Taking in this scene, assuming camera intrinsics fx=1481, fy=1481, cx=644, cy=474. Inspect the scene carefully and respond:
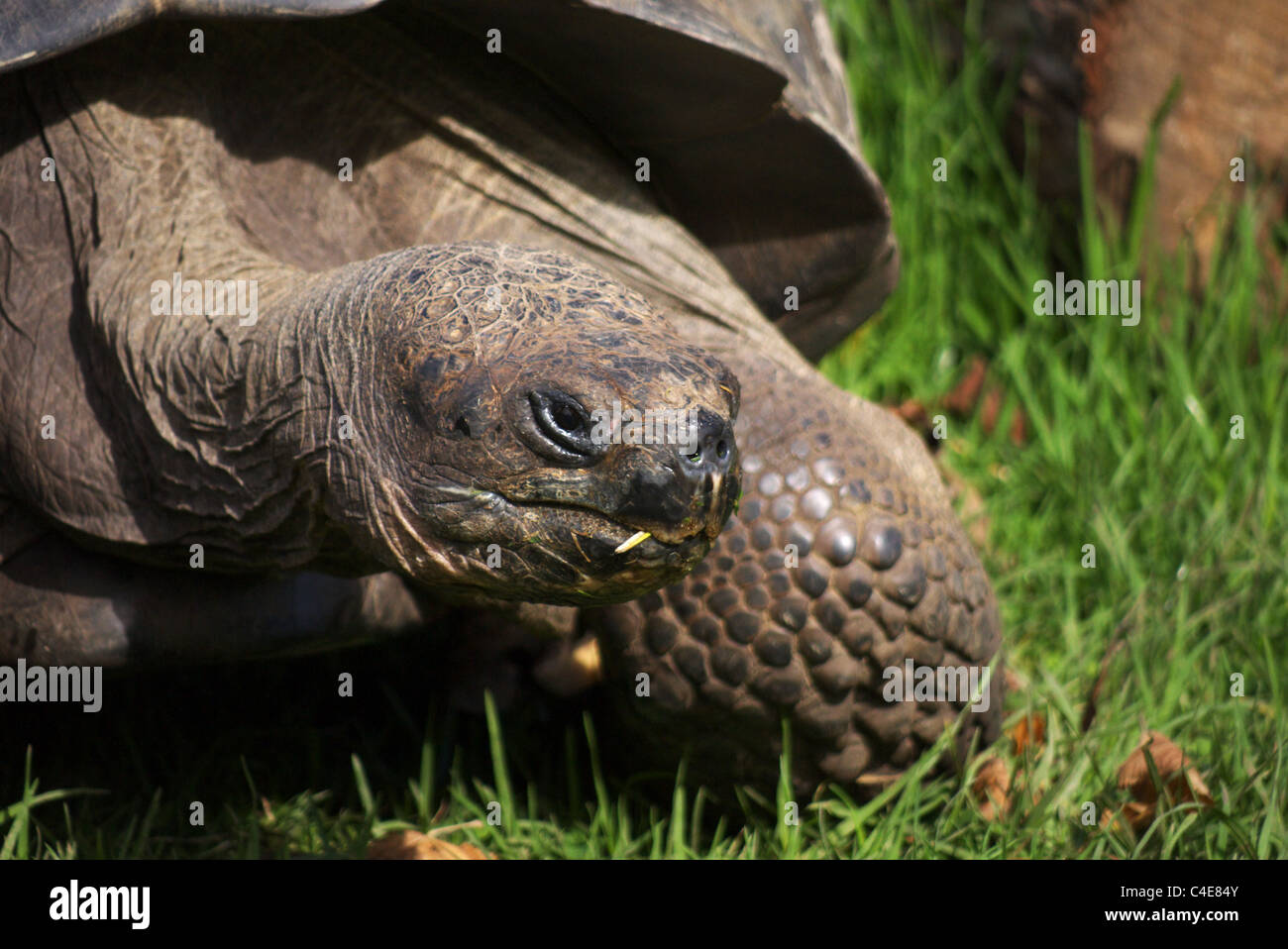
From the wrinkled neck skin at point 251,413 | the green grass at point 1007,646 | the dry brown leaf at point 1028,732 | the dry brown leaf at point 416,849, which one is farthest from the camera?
the dry brown leaf at point 1028,732

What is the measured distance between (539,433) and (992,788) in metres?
1.23

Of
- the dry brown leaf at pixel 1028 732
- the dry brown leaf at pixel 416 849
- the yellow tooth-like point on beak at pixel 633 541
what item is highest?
the yellow tooth-like point on beak at pixel 633 541

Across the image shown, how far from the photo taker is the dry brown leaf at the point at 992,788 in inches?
89.1

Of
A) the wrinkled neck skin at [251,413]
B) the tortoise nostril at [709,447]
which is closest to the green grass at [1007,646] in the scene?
the wrinkled neck skin at [251,413]

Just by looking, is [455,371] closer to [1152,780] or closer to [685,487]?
[685,487]

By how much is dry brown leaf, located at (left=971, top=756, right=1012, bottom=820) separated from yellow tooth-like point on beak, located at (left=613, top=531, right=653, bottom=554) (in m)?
1.07

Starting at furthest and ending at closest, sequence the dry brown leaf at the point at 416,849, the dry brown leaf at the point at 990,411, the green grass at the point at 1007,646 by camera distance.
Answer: the dry brown leaf at the point at 990,411 → the green grass at the point at 1007,646 → the dry brown leaf at the point at 416,849

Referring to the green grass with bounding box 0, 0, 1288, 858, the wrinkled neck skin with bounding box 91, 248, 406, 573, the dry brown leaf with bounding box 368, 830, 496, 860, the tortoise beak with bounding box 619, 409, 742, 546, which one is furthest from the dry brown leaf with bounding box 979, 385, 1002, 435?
the tortoise beak with bounding box 619, 409, 742, 546

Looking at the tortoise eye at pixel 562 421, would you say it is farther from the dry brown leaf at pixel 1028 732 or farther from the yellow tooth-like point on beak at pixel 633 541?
the dry brown leaf at pixel 1028 732

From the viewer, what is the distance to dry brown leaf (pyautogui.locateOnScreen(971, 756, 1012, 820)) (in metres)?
2.26

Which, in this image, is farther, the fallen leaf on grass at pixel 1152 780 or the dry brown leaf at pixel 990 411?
the dry brown leaf at pixel 990 411

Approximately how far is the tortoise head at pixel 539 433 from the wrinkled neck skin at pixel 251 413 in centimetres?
5

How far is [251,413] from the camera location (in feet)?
5.58

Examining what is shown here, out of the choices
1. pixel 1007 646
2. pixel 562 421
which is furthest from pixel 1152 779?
pixel 562 421
